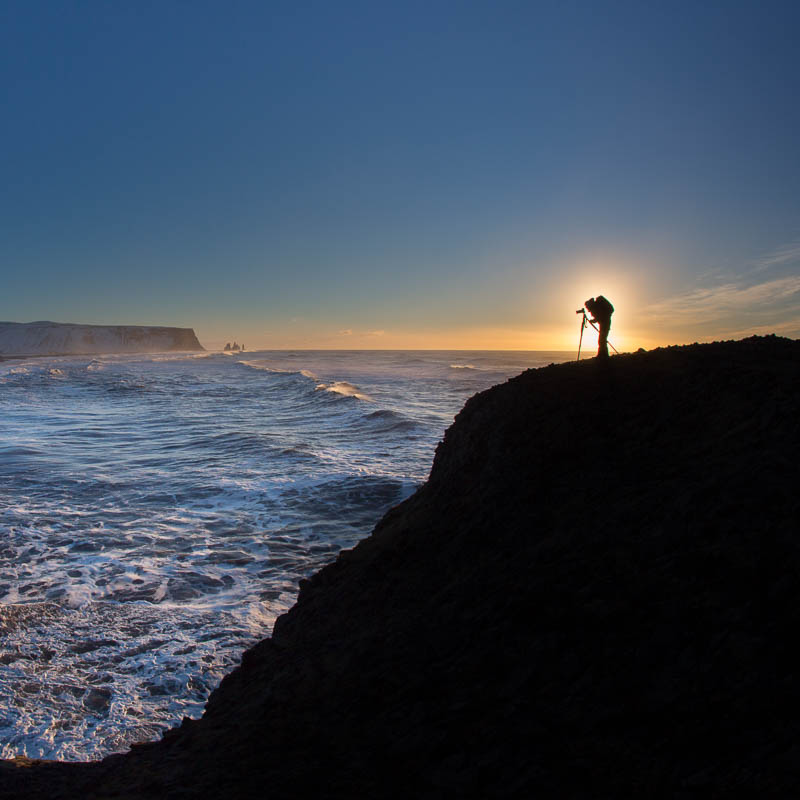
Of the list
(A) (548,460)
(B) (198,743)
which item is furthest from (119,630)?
(A) (548,460)

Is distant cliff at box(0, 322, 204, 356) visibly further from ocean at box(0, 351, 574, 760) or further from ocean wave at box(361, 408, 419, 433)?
ocean at box(0, 351, 574, 760)

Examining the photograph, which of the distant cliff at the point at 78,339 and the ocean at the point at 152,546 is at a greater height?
the distant cliff at the point at 78,339

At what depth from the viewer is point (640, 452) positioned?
3188 millimetres

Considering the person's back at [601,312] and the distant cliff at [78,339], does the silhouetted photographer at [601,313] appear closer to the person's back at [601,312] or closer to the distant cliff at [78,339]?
the person's back at [601,312]

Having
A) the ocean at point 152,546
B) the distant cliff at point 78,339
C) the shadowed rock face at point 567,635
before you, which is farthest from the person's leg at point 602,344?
the distant cliff at point 78,339

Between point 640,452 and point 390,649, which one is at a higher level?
point 640,452

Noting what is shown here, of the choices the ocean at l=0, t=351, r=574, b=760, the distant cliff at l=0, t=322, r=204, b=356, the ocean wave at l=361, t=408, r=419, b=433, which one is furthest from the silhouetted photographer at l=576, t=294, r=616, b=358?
the distant cliff at l=0, t=322, r=204, b=356

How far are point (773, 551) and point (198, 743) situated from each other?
3.13 m

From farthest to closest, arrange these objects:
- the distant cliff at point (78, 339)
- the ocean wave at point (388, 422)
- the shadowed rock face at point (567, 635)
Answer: the distant cliff at point (78, 339) → the ocean wave at point (388, 422) → the shadowed rock face at point (567, 635)

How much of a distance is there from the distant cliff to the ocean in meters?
155

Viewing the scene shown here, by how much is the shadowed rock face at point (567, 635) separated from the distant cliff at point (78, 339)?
550ft

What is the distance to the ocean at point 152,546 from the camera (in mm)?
4359

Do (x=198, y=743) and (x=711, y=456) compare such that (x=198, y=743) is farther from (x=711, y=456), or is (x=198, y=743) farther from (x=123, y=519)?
(x=123, y=519)

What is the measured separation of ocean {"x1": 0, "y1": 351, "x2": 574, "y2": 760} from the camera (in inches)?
172
